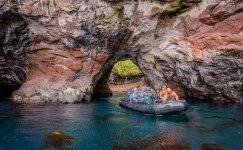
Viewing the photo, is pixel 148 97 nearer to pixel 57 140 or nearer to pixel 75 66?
pixel 75 66

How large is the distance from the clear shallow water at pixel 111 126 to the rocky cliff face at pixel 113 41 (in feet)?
10.7

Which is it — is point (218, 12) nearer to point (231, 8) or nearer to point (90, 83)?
point (231, 8)

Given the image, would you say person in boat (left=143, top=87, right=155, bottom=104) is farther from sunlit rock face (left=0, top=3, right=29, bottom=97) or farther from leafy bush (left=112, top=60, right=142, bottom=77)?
leafy bush (left=112, top=60, right=142, bottom=77)

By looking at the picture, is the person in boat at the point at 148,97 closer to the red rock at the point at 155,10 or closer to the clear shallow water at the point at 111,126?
the clear shallow water at the point at 111,126

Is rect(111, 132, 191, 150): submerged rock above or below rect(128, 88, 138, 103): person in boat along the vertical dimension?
below

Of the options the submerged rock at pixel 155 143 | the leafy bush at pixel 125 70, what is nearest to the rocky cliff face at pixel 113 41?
the submerged rock at pixel 155 143

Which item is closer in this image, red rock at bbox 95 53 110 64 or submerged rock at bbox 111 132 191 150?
submerged rock at bbox 111 132 191 150

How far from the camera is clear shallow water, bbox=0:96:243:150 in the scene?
51.9 ft

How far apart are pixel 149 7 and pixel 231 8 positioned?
22.9ft

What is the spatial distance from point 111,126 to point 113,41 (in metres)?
12.3

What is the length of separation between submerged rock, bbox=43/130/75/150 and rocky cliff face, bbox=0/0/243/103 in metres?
13.0

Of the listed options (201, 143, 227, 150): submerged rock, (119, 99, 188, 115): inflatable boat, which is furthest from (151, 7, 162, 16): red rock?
(201, 143, 227, 150): submerged rock

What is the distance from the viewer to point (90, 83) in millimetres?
30953

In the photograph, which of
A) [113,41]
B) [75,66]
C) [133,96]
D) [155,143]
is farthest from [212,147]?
[75,66]
